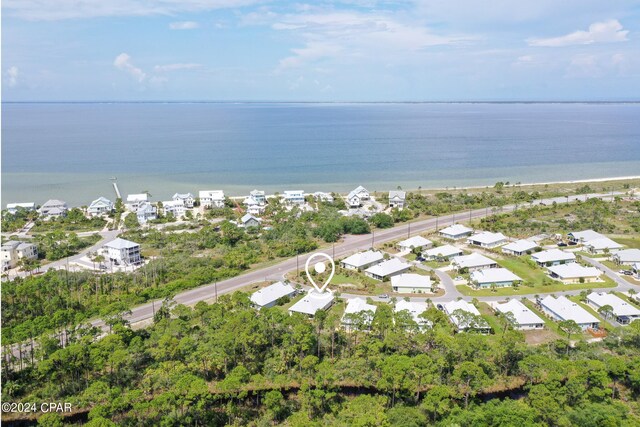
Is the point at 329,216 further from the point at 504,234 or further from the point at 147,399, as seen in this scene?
the point at 147,399

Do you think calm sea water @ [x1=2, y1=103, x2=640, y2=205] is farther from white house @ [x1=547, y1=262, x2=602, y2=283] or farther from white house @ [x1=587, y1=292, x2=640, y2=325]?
white house @ [x1=587, y1=292, x2=640, y2=325]

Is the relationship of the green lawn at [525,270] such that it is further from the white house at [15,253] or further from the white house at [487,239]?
the white house at [15,253]

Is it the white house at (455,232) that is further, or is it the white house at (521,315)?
the white house at (455,232)

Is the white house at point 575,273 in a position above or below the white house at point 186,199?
below

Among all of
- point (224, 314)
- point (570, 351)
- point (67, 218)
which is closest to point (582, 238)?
point (570, 351)

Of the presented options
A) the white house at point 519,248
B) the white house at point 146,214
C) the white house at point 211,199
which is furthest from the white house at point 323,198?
the white house at point 519,248

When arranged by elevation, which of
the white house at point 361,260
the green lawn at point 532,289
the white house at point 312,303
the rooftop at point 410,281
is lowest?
the green lawn at point 532,289
